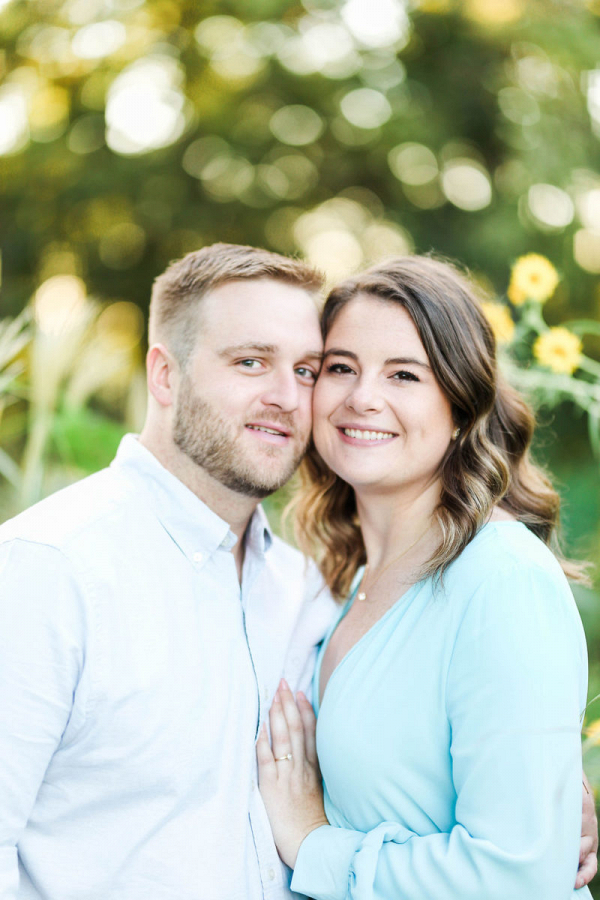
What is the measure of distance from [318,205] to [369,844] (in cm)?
672

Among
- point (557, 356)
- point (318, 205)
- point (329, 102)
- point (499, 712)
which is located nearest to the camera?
point (499, 712)

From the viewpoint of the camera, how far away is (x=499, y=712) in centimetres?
A: 158

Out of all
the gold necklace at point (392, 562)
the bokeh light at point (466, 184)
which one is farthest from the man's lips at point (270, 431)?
the bokeh light at point (466, 184)

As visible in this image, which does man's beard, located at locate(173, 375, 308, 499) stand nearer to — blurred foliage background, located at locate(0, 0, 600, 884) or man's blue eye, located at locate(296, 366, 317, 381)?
man's blue eye, located at locate(296, 366, 317, 381)

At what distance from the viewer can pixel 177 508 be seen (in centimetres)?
213

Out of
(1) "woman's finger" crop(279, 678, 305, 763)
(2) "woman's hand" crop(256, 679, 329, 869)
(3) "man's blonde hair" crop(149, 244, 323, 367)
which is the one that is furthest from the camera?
(3) "man's blonde hair" crop(149, 244, 323, 367)

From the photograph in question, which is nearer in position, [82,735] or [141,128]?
[82,735]

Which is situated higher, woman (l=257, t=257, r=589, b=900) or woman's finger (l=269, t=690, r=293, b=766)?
woman (l=257, t=257, r=589, b=900)

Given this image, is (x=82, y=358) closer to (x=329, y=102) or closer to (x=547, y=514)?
(x=547, y=514)

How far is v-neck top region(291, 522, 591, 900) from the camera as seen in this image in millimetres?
1555

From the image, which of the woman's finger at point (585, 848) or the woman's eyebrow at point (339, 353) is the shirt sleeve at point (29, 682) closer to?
the woman's eyebrow at point (339, 353)

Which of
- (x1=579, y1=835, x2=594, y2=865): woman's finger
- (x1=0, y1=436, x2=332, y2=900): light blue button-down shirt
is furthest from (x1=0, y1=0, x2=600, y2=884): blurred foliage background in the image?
(x1=579, y1=835, x2=594, y2=865): woman's finger

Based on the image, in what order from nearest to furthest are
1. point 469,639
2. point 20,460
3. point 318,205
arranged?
point 469,639, point 20,460, point 318,205

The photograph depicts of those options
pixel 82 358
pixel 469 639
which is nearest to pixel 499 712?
pixel 469 639
